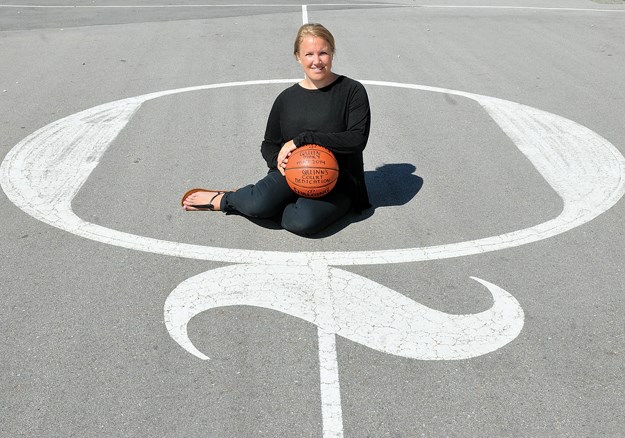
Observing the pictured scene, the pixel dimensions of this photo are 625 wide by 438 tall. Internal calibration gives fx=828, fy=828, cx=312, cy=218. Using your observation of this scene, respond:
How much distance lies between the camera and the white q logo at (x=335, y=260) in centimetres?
514

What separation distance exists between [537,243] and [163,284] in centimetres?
291

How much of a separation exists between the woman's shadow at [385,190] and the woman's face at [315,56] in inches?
47.8

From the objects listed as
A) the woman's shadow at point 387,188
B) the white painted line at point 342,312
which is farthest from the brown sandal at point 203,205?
the white painted line at point 342,312

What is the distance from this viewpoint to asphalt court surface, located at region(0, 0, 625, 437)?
→ 4453 mm

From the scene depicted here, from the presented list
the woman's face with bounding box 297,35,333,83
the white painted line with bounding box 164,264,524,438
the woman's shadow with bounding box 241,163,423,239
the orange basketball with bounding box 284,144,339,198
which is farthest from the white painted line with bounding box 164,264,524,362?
the woman's face with bounding box 297,35,333,83

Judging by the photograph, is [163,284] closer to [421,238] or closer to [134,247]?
[134,247]

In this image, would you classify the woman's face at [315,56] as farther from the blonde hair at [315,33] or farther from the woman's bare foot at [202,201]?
the woman's bare foot at [202,201]

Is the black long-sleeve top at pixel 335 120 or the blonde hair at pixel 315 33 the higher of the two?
the blonde hair at pixel 315 33

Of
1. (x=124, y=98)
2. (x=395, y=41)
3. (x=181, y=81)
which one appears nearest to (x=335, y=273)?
(x=124, y=98)

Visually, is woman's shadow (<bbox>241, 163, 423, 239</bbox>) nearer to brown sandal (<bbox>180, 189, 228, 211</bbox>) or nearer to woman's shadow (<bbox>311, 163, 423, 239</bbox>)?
woman's shadow (<bbox>311, 163, 423, 239</bbox>)

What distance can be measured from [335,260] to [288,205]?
742 mm

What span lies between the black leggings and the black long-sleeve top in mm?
183

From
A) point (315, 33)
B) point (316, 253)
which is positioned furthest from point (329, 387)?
point (315, 33)

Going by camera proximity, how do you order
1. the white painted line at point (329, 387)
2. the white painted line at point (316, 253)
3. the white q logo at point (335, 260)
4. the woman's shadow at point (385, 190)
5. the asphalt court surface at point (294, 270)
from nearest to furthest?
the white painted line at point (329, 387)
the asphalt court surface at point (294, 270)
the white q logo at point (335, 260)
the white painted line at point (316, 253)
the woman's shadow at point (385, 190)
